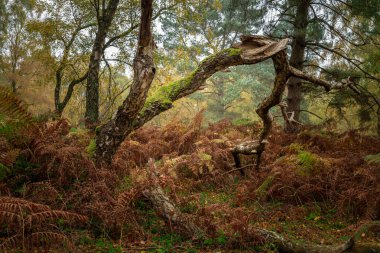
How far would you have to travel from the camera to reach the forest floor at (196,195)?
3867mm

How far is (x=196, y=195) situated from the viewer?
474cm

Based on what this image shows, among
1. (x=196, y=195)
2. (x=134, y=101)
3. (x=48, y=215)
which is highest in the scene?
(x=134, y=101)

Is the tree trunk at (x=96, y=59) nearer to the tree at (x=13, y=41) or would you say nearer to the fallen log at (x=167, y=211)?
the fallen log at (x=167, y=211)

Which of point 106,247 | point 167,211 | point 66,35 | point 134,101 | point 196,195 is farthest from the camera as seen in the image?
point 66,35

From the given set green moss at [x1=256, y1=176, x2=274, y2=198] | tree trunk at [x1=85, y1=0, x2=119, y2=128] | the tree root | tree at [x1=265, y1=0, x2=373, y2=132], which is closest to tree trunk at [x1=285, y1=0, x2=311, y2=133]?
tree at [x1=265, y1=0, x2=373, y2=132]

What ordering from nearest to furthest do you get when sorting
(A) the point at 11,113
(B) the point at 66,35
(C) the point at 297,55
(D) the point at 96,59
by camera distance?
(A) the point at 11,113 → (D) the point at 96,59 → (C) the point at 297,55 → (B) the point at 66,35

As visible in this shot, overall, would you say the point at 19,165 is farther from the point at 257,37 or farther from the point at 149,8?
the point at 257,37

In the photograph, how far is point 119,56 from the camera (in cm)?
1368

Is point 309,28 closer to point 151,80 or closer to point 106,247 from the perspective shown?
point 151,80

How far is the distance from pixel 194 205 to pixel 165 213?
0.99 meters

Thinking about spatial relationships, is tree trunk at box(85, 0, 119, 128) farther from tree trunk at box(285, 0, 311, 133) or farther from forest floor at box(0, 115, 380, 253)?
tree trunk at box(285, 0, 311, 133)

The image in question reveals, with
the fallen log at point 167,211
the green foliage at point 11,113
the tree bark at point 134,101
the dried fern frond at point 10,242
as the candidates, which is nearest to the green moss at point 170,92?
the tree bark at point 134,101

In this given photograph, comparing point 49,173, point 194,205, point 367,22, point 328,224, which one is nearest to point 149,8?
point 49,173

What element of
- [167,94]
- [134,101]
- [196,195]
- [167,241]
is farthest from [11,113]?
[167,94]
